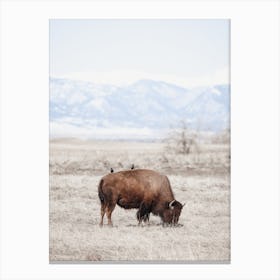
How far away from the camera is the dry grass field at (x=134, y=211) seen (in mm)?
7895

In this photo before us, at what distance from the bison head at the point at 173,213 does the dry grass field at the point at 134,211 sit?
7cm

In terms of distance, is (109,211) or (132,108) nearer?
(109,211)

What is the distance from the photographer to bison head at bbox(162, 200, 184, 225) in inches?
319

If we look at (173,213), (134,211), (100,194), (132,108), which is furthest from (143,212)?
(132,108)

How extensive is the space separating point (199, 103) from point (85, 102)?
4.88ft

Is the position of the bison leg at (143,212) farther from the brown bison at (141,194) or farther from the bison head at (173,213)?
the bison head at (173,213)

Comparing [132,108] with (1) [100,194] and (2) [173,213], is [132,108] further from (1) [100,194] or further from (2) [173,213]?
(2) [173,213]

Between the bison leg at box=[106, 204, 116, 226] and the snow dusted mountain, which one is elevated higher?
the snow dusted mountain

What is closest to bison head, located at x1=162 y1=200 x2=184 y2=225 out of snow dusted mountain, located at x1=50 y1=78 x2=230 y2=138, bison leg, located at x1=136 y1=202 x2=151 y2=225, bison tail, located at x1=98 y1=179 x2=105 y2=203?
bison leg, located at x1=136 y1=202 x2=151 y2=225

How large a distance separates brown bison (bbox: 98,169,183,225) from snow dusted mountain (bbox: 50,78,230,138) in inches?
21.2

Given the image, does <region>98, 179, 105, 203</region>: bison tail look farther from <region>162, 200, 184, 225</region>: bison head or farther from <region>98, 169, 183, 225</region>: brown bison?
<region>162, 200, 184, 225</region>: bison head
